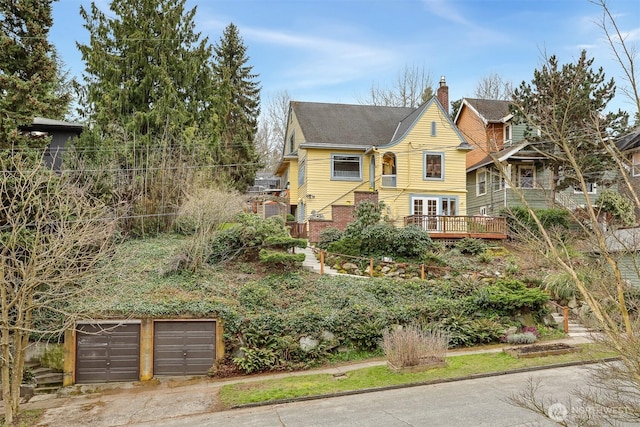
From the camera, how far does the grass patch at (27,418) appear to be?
32.1 ft

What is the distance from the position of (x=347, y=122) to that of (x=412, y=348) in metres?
17.6

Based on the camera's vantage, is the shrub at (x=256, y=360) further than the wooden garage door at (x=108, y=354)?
No

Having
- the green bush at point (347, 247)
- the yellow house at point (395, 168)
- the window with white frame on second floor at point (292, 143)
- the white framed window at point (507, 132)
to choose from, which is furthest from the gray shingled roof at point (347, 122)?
the green bush at point (347, 247)

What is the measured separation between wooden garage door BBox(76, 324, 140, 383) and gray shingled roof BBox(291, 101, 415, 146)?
14726 mm

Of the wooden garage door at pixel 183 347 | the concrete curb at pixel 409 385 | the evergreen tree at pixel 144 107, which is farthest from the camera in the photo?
the evergreen tree at pixel 144 107

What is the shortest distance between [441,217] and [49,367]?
16.6 meters

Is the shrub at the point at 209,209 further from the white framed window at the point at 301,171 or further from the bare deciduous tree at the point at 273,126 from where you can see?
the bare deciduous tree at the point at 273,126

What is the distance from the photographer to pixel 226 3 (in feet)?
37.8

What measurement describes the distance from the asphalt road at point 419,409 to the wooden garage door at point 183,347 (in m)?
3.40

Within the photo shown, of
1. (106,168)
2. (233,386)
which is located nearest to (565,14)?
(233,386)

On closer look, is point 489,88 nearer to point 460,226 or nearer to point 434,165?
point 434,165

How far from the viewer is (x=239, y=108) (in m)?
34.2

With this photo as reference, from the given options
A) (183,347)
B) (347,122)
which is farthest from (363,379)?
(347,122)

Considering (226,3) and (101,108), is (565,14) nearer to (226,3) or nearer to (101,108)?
(226,3)
